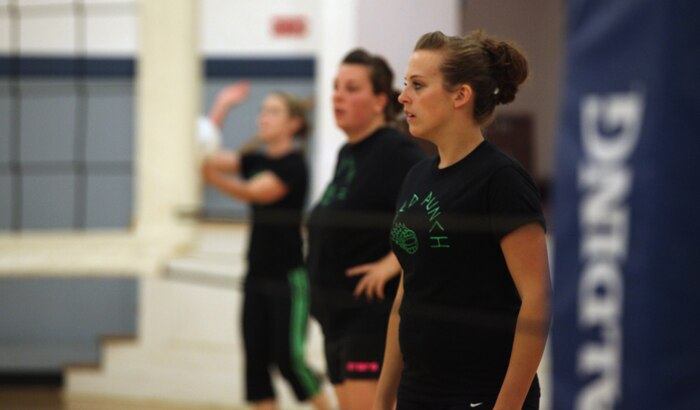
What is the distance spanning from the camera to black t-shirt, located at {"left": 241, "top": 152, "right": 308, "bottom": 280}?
3.58 meters

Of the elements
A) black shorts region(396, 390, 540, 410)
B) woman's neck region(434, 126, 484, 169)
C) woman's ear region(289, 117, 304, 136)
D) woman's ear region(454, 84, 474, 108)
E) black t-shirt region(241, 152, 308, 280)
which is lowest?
black shorts region(396, 390, 540, 410)

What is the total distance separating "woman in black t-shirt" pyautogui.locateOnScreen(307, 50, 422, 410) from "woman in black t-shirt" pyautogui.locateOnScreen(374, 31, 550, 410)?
0.51 meters

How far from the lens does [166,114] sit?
5.06 meters

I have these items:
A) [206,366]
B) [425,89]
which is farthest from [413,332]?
[206,366]

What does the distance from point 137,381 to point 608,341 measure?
4.07 metres

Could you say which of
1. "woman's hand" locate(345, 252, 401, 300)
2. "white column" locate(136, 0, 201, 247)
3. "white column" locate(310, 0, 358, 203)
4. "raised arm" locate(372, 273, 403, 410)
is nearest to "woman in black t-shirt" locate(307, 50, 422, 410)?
"woman's hand" locate(345, 252, 401, 300)

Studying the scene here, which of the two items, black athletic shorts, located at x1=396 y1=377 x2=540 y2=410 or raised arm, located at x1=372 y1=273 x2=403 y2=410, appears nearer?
black athletic shorts, located at x1=396 y1=377 x2=540 y2=410

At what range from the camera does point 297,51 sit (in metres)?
5.38

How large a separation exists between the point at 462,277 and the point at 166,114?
11.5 feet

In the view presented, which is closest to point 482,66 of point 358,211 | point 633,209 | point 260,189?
point 633,209

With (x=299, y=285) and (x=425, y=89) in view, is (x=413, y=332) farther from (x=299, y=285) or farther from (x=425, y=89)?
(x=299, y=285)

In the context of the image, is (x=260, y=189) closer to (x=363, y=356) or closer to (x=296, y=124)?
(x=296, y=124)

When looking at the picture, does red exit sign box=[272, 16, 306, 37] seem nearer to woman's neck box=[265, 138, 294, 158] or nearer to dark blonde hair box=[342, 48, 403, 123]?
woman's neck box=[265, 138, 294, 158]

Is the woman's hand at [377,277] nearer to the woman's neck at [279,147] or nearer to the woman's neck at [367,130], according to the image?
the woman's neck at [367,130]
